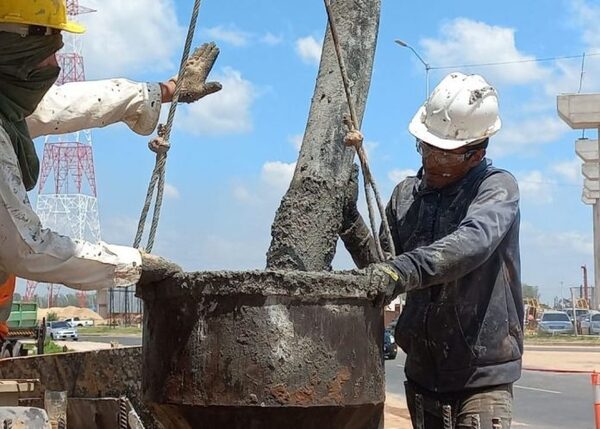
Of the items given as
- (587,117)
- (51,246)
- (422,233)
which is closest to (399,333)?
(422,233)

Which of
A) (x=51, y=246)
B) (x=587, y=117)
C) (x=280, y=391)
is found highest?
(x=587, y=117)

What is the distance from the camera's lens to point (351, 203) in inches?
190

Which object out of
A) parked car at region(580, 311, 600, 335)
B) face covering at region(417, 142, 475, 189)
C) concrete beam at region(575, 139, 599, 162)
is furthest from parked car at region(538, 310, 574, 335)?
face covering at region(417, 142, 475, 189)

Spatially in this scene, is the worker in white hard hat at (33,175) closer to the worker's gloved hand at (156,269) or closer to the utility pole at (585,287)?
the worker's gloved hand at (156,269)

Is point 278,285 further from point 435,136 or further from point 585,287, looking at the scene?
point 585,287

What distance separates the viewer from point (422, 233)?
4480mm

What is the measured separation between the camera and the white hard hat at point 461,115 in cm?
438

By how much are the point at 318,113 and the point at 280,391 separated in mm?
1885

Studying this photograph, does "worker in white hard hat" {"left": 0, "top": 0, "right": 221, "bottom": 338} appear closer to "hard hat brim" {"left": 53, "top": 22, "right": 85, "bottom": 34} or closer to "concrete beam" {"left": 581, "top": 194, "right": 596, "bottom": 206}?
"hard hat brim" {"left": 53, "top": 22, "right": 85, "bottom": 34}

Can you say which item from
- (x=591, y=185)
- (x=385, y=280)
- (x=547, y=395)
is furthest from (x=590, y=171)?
(x=385, y=280)

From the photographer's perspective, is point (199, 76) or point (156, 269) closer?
point (156, 269)

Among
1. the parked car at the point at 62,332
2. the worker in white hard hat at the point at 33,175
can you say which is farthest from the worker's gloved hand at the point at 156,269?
the parked car at the point at 62,332

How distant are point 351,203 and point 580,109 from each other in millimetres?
37860

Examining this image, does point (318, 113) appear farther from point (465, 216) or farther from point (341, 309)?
point (341, 309)
